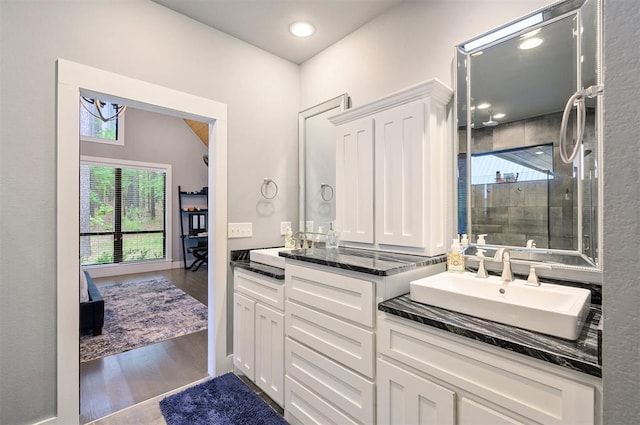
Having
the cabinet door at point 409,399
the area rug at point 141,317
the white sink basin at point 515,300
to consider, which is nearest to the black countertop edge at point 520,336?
the white sink basin at point 515,300

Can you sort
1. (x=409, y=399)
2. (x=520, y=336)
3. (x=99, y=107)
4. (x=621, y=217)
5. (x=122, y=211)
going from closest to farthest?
(x=621, y=217) < (x=520, y=336) < (x=409, y=399) < (x=99, y=107) < (x=122, y=211)

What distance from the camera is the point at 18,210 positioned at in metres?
1.53

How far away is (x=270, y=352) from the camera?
189 centimetres

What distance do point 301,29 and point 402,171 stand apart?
141cm

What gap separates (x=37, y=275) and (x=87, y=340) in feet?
5.69

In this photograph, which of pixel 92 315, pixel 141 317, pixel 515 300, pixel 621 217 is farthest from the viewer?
pixel 141 317

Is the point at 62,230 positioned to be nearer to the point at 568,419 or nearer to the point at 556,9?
the point at 568,419

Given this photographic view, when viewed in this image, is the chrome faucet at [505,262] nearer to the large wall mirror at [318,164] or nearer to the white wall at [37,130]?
the large wall mirror at [318,164]

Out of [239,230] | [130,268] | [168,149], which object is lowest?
[130,268]

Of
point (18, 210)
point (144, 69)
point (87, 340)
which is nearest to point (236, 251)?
point (18, 210)

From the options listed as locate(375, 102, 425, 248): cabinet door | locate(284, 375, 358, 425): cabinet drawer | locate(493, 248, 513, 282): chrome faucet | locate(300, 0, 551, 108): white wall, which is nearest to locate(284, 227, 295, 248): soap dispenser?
locate(375, 102, 425, 248): cabinet door

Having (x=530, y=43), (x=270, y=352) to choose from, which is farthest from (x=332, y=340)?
(x=530, y=43)

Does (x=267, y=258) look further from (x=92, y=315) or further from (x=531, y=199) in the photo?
(x=92, y=315)

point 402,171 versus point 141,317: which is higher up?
point 402,171
